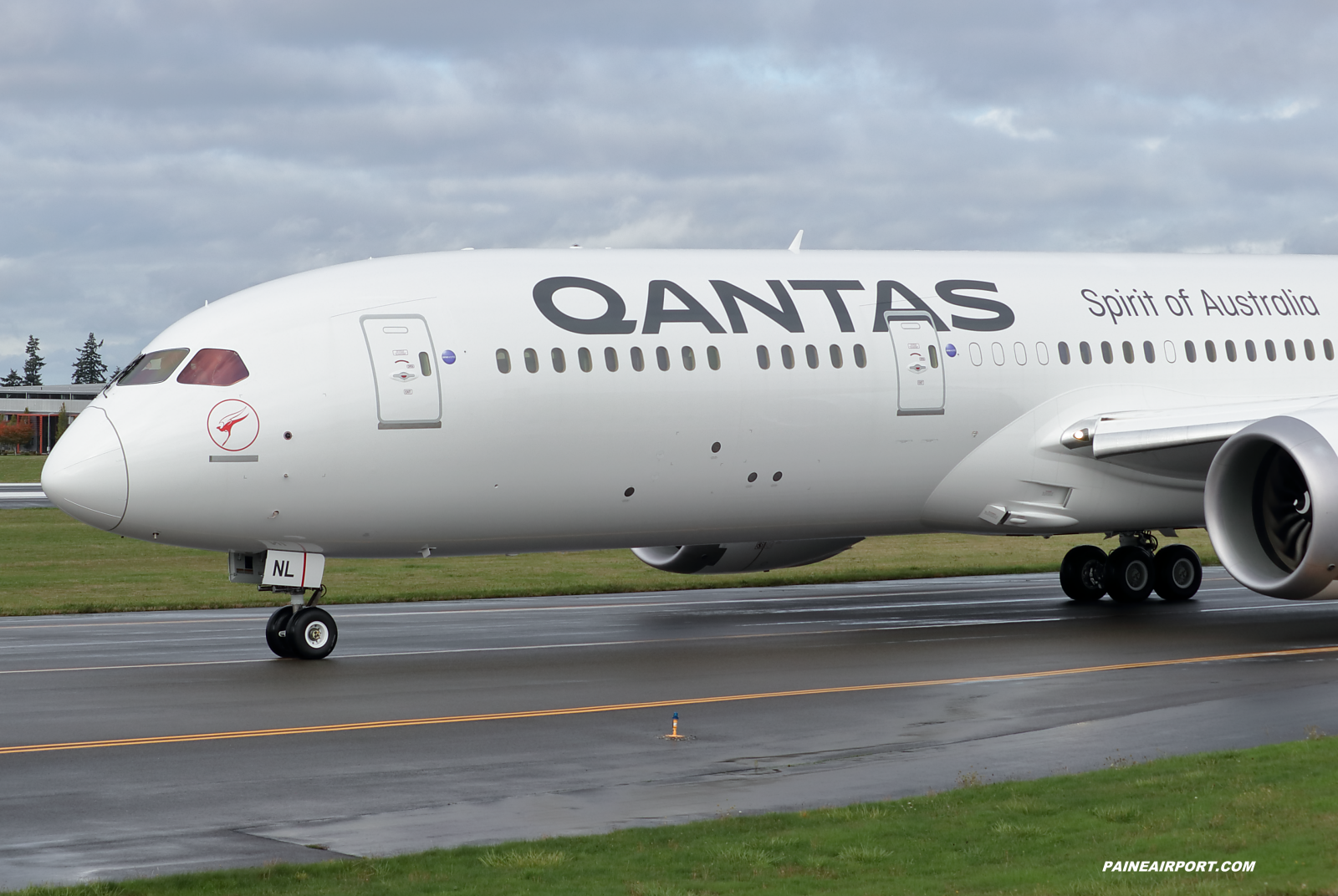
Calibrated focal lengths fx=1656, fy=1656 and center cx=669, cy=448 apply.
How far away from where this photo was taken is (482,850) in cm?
893

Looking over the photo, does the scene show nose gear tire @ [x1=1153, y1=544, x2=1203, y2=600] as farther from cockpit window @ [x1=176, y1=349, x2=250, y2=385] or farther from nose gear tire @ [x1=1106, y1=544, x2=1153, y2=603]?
cockpit window @ [x1=176, y1=349, x2=250, y2=385]

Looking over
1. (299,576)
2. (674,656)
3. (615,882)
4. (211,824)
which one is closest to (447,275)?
(299,576)

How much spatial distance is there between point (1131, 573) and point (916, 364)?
620cm

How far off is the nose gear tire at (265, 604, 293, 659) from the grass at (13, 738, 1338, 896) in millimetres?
9761

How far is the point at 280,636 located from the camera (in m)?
18.3

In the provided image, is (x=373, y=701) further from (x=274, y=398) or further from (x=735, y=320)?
(x=735, y=320)

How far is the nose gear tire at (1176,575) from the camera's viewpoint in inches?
984

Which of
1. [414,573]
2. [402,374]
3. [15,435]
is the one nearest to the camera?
[402,374]

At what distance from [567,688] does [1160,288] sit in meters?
11.7

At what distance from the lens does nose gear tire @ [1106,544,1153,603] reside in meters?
24.8

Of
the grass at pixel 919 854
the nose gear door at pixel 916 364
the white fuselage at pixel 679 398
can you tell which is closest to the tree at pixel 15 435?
the white fuselage at pixel 679 398

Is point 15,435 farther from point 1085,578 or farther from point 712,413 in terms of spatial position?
point 712,413

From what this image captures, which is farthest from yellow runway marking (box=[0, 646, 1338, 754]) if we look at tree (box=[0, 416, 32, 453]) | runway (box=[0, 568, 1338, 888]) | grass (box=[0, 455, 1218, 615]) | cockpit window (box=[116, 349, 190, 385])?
tree (box=[0, 416, 32, 453])

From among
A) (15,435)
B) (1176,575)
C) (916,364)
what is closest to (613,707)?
(916,364)
